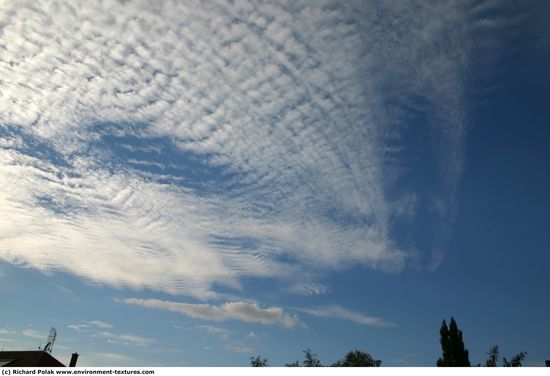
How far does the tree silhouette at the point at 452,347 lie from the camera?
48000 millimetres

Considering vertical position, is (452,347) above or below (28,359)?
above

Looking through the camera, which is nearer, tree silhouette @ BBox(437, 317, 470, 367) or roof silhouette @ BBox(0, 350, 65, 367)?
tree silhouette @ BBox(437, 317, 470, 367)

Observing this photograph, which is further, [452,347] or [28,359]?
[28,359]

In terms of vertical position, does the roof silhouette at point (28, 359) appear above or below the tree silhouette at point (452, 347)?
below

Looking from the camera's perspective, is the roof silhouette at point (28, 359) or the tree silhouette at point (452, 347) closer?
the tree silhouette at point (452, 347)

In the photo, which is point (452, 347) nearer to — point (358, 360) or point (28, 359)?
point (358, 360)

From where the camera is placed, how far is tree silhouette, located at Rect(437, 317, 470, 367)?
48000 mm

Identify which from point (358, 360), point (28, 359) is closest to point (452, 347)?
point (358, 360)

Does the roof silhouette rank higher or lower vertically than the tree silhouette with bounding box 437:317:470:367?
lower

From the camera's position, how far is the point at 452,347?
4909cm
